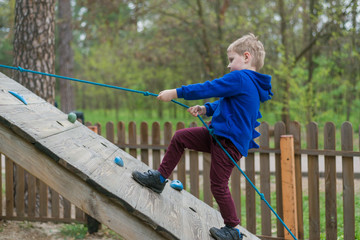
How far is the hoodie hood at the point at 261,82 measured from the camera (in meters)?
2.71

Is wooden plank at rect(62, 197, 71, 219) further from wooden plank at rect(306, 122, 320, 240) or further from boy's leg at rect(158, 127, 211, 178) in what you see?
wooden plank at rect(306, 122, 320, 240)

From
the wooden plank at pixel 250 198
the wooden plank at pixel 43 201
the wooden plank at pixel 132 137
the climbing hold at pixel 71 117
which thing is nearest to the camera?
the climbing hold at pixel 71 117

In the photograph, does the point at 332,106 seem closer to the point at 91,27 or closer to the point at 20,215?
the point at 91,27

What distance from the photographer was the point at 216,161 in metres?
2.72

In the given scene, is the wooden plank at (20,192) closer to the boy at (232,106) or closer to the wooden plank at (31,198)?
the wooden plank at (31,198)

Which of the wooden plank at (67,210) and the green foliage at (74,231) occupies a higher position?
the wooden plank at (67,210)

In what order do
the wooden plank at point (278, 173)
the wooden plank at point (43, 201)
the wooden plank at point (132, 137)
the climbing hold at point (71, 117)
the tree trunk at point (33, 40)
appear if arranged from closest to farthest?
the climbing hold at point (71, 117)
the wooden plank at point (278, 173)
the wooden plank at point (132, 137)
the wooden plank at point (43, 201)
the tree trunk at point (33, 40)

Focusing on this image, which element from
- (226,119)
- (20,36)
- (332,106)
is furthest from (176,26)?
(226,119)

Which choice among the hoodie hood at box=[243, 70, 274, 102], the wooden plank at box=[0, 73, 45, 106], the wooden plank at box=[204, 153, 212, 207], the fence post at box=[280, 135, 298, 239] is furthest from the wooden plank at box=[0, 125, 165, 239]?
the wooden plank at box=[204, 153, 212, 207]

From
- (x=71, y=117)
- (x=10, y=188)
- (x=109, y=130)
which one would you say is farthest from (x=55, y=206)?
(x=71, y=117)

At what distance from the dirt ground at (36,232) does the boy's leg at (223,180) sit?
2119 millimetres

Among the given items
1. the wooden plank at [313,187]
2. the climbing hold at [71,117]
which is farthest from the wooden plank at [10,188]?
the wooden plank at [313,187]

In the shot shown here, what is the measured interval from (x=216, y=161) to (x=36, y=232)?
283 cm

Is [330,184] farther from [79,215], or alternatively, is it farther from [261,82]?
[79,215]
